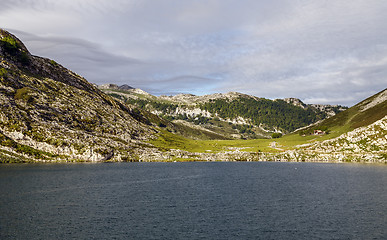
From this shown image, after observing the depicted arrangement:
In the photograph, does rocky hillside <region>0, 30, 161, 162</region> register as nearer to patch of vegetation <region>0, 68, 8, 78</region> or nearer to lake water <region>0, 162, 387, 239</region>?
patch of vegetation <region>0, 68, 8, 78</region>

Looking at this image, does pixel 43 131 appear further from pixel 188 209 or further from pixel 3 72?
pixel 188 209

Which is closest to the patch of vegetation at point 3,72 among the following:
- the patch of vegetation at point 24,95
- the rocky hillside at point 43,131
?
the rocky hillside at point 43,131

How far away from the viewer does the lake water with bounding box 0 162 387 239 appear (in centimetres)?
4859

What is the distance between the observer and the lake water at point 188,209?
48594mm

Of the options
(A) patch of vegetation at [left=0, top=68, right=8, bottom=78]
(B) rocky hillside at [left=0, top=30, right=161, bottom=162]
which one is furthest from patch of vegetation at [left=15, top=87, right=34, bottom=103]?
(A) patch of vegetation at [left=0, top=68, right=8, bottom=78]

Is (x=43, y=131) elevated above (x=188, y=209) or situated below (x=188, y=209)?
above

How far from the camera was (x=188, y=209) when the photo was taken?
6431cm

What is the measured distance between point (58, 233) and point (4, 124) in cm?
12840

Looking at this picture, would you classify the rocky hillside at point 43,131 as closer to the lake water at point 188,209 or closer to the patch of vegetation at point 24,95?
the patch of vegetation at point 24,95

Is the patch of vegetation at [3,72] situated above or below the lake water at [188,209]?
above

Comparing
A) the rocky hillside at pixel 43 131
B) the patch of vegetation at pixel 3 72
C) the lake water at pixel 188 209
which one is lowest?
the lake water at pixel 188 209

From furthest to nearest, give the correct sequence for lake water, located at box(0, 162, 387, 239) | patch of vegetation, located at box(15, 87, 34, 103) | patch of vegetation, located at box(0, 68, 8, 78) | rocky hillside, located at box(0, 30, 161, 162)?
patch of vegetation, located at box(0, 68, 8, 78)
patch of vegetation, located at box(15, 87, 34, 103)
rocky hillside, located at box(0, 30, 161, 162)
lake water, located at box(0, 162, 387, 239)

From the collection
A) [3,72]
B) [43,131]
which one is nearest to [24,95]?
[3,72]

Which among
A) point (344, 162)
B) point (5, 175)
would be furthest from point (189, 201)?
point (344, 162)
